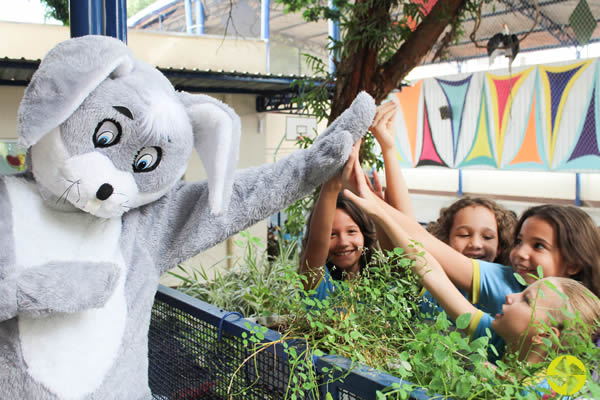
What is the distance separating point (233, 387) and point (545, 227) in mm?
797

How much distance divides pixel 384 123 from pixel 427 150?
9134 mm

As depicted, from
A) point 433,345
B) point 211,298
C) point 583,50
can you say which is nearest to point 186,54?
point 211,298

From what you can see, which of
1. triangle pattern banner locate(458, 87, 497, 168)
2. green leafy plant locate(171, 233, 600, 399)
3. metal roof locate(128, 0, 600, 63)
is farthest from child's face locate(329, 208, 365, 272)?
triangle pattern banner locate(458, 87, 497, 168)

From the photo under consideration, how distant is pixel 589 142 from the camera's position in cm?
770

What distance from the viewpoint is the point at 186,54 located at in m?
5.60

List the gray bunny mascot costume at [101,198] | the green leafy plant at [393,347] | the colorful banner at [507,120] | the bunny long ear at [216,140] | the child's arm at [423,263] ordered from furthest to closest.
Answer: the colorful banner at [507,120], the child's arm at [423,263], the bunny long ear at [216,140], the gray bunny mascot costume at [101,198], the green leafy plant at [393,347]

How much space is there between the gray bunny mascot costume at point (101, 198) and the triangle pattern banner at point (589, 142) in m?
7.87

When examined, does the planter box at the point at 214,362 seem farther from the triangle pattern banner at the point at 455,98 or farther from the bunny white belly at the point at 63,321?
the triangle pattern banner at the point at 455,98

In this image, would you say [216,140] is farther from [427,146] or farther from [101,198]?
[427,146]

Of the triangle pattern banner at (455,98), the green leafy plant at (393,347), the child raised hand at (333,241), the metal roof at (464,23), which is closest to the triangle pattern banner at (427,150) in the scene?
the triangle pattern banner at (455,98)

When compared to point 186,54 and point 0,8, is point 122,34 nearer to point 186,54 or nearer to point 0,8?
point 0,8

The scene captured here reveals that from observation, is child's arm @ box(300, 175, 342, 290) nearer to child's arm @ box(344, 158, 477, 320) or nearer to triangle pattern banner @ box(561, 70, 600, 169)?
child's arm @ box(344, 158, 477, 320)

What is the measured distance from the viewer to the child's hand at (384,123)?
120 centimetres

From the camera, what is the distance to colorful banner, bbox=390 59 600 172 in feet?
25.5
